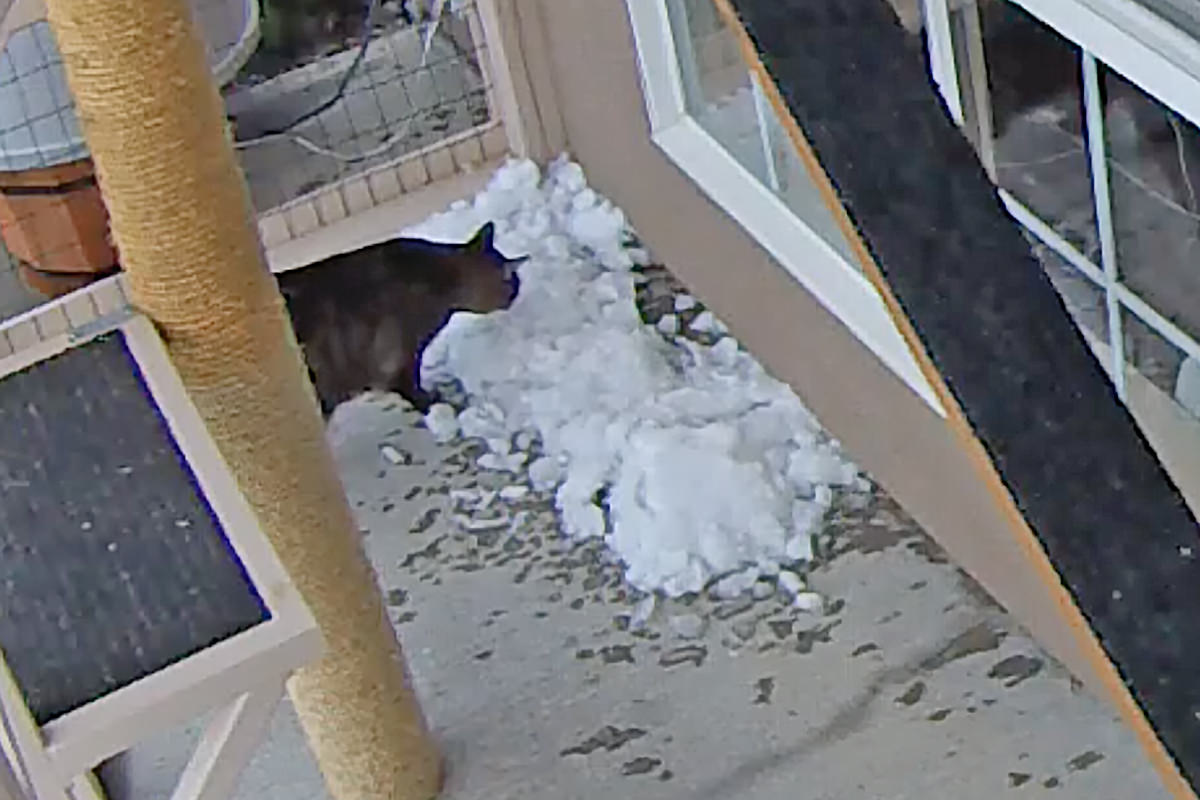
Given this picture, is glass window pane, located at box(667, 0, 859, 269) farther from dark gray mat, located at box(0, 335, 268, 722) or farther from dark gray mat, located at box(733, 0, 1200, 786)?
dark gray mat, located at box(733, 0, 1200, 786)

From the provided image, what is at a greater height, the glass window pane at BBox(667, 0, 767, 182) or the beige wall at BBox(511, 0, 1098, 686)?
the glass window pane at BBox(667, 0, 767, 182)

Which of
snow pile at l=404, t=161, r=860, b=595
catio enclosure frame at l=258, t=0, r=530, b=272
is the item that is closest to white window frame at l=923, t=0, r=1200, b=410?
snow pile at l=404, t=161, r=860, b=595

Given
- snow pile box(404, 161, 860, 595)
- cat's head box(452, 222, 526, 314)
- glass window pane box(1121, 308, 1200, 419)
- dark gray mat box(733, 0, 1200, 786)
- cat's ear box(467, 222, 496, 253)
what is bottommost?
snow pile box(404, 161, 860, 595)

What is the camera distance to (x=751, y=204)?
2.06 meters

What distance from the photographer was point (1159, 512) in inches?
33.2

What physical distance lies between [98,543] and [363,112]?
1.22 m

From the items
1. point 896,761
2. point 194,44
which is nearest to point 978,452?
point 194,44

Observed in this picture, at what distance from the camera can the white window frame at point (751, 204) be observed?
1.85 m

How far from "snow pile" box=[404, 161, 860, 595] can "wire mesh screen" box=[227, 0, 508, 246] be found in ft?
0.26

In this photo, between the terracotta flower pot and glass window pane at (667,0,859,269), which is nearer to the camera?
glass window pane at (667,0,859,269)

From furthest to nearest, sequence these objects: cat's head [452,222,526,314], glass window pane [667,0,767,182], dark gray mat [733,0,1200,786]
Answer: cat's head [452,222,526,314], glass window pane [667,0,767,182], dark gray mat [733,0,1200,786]

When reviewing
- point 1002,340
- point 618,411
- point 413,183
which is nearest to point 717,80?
point 618,411

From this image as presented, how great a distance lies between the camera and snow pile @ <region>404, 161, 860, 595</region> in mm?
1953

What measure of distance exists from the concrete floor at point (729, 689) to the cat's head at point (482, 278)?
292 millimetres
